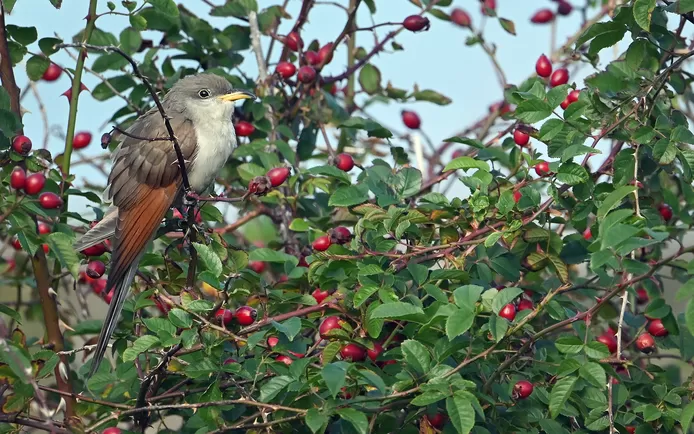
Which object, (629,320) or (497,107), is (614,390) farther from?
(497,107)

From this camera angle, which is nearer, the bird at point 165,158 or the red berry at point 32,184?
the red berry at point 32,184

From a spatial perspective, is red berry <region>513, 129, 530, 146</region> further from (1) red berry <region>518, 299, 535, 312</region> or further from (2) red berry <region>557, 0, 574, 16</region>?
(2) red berry <region>557, 0, 574, 16</region>

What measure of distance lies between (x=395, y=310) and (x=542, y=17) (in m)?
3.14

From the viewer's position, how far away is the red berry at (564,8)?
16.8ft

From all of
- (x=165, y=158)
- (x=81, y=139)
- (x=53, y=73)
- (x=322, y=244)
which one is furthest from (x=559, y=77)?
(x=53, y=73)

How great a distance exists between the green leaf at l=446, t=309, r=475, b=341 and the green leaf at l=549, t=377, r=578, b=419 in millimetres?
350

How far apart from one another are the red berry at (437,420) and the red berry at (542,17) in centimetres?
310

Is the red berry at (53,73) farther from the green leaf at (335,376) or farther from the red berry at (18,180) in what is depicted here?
the green leaf at (335,376)

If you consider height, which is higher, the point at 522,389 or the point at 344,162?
the point at 344,162

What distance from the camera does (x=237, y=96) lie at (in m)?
4.52

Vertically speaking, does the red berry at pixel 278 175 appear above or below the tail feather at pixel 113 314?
above

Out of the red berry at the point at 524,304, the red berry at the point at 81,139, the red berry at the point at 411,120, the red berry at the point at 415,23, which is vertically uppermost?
the red berry at the point at 415,23

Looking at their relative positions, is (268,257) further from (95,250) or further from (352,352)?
(95,250)

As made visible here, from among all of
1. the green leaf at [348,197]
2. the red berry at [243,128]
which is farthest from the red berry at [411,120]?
the green leaf at [348,197]
